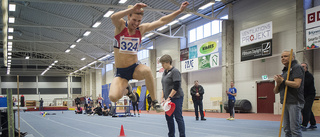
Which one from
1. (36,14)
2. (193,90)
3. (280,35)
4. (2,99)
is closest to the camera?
(2,99)

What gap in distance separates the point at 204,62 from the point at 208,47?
1.20 m

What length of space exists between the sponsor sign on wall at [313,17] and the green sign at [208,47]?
24.2ft

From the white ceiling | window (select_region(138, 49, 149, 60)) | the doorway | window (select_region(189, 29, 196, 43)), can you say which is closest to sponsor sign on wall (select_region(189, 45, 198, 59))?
window (select_region(189, 29, 196, 43))

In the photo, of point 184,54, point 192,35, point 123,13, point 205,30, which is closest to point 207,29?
point 205,30

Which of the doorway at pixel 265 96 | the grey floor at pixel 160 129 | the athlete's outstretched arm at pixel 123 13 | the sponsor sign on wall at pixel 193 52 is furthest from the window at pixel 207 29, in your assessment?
the athlete's outstretched arm at pixel 123 13

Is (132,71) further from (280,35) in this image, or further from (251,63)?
(251,63)

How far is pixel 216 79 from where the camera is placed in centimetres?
2302

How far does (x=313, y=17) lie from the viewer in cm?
1470

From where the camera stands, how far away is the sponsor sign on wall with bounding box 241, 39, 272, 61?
17438 mm

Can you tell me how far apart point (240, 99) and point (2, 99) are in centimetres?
1584

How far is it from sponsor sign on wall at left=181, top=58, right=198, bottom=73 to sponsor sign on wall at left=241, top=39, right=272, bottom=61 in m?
5.05

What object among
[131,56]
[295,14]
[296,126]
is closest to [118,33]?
[131,56]

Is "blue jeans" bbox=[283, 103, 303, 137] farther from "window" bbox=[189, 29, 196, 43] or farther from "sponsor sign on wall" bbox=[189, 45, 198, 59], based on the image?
"window" bbox=[189, 29, 196, 43]

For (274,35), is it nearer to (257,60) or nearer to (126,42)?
(257,60)
